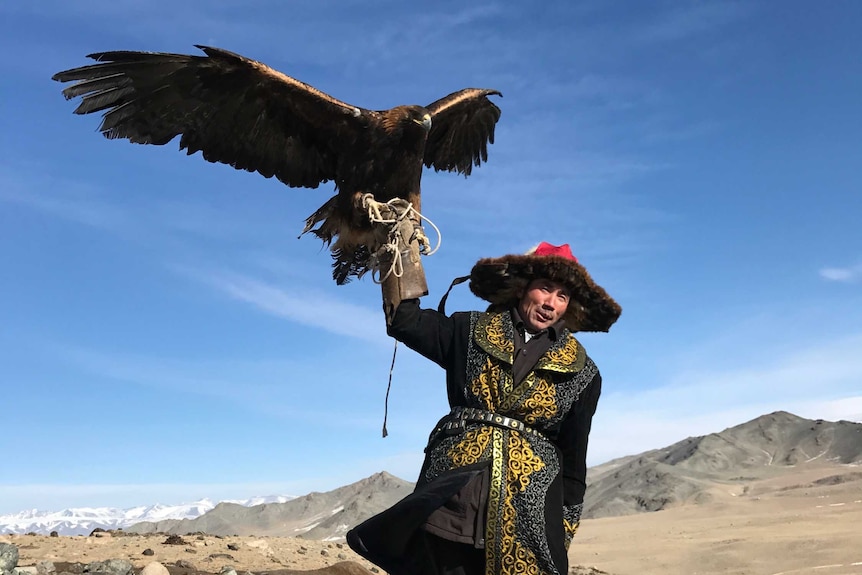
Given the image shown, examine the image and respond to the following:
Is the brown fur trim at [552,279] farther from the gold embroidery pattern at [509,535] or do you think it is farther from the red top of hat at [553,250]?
the gold embroidery pattern at [509,535]

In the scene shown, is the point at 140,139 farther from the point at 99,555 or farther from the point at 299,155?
the point at 99,555

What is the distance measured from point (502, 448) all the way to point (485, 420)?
12cm

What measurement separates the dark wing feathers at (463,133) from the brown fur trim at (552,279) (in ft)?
9.00

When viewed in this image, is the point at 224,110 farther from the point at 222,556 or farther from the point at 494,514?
the point at 222,556

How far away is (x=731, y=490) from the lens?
27.5 m

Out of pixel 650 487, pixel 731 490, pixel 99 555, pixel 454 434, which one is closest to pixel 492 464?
pixel 454 434

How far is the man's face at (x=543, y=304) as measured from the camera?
301 cm

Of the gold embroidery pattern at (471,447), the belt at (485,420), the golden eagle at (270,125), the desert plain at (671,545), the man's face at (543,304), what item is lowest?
the desert plain at (671,545)

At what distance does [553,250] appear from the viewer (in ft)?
10.3

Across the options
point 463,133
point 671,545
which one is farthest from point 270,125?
point 671,545

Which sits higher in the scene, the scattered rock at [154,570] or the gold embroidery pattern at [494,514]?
the gold embroidery pattern at [494,514]

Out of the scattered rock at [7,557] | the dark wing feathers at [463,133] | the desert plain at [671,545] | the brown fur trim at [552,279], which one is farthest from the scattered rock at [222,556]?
the brown fur trim at [552,279]

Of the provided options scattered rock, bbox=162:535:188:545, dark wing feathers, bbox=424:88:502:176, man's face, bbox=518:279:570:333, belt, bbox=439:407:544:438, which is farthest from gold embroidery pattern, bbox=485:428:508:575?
scattered rock, bbox=162:535:188:545

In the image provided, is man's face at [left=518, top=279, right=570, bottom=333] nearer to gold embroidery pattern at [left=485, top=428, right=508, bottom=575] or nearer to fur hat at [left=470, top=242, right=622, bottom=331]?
fur hat at [left=470, top=242, right=622, bottom=331]
